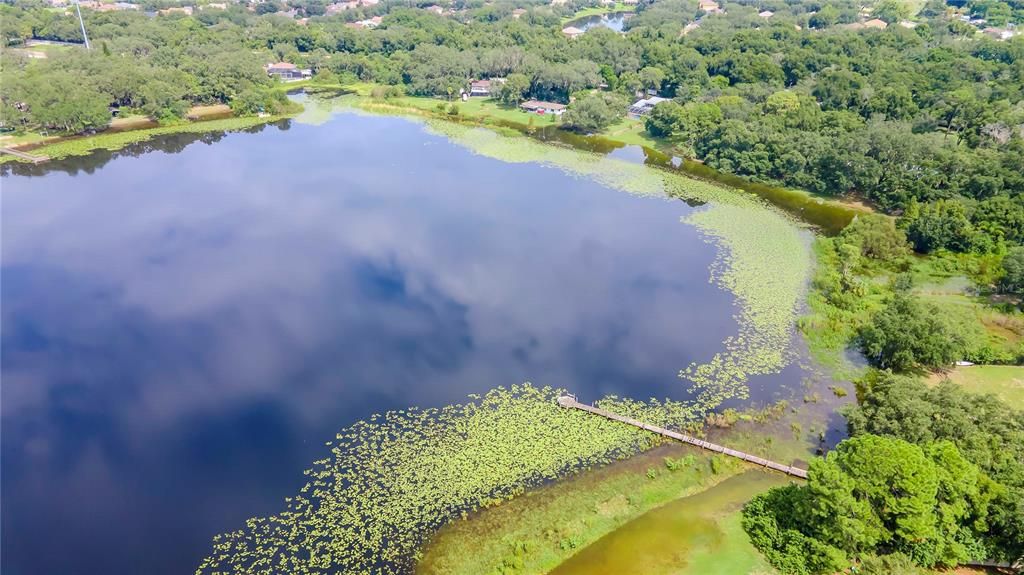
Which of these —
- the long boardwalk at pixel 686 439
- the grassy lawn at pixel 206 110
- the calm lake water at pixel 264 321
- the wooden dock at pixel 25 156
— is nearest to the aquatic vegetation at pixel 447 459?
the long boardwalk at pixel 686 439

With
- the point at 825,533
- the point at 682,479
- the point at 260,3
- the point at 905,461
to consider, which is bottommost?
the point at 682,479

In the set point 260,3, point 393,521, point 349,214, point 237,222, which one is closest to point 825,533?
point 393,521

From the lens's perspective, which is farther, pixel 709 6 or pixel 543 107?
pixel 709 6

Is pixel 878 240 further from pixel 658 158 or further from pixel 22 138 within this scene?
pixel 22 138

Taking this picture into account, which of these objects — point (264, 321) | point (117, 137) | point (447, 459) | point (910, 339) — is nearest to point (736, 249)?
point (910, 339)

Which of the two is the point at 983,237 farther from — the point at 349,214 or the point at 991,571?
the point at 349,214

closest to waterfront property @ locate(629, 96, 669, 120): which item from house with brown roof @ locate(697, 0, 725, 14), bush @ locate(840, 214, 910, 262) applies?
bush @ locate(840, 214, 910, 262)
